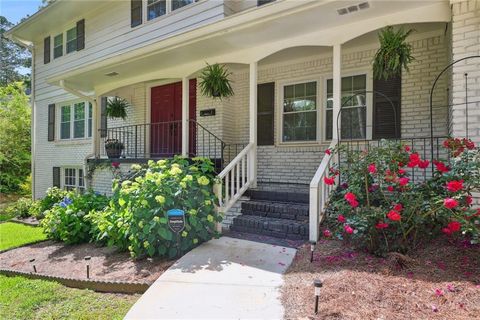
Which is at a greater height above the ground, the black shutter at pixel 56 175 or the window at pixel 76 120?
the window at pixel 76 120

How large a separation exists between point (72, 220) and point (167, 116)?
398cm

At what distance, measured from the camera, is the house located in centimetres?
427

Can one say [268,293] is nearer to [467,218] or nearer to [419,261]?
[419,261]

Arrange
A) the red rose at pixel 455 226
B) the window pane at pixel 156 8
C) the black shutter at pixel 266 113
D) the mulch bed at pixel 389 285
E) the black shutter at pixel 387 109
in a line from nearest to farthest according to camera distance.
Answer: the mulch bed at pixel 389 285
the red rose at pixel 455 226
the black shutter at pixel 387 109
the black shutter at pixel 266 113
the window pane at pixel 156 8

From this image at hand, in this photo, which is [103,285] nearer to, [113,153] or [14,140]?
[113,153]

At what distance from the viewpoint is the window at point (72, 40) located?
11.1 metres

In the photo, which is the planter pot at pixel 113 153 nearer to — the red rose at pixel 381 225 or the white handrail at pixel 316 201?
the white handrail at pixel 316 201

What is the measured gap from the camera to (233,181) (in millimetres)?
5125

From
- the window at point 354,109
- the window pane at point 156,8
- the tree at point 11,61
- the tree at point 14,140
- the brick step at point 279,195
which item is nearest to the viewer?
the brick step at point 279,195

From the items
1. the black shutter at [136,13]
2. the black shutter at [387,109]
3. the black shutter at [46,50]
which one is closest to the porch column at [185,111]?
the black shutter at [136,13]

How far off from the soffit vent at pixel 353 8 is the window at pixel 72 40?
397 inches

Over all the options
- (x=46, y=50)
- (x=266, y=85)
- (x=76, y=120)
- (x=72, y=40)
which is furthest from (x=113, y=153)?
(x=46, y=50)

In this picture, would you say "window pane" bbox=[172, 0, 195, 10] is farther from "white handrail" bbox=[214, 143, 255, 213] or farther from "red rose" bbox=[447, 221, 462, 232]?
"red rose" bbox=[447, 221, 462, 232]

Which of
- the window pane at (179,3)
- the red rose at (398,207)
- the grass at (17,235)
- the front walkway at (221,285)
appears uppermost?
the window pane at (179,3)
